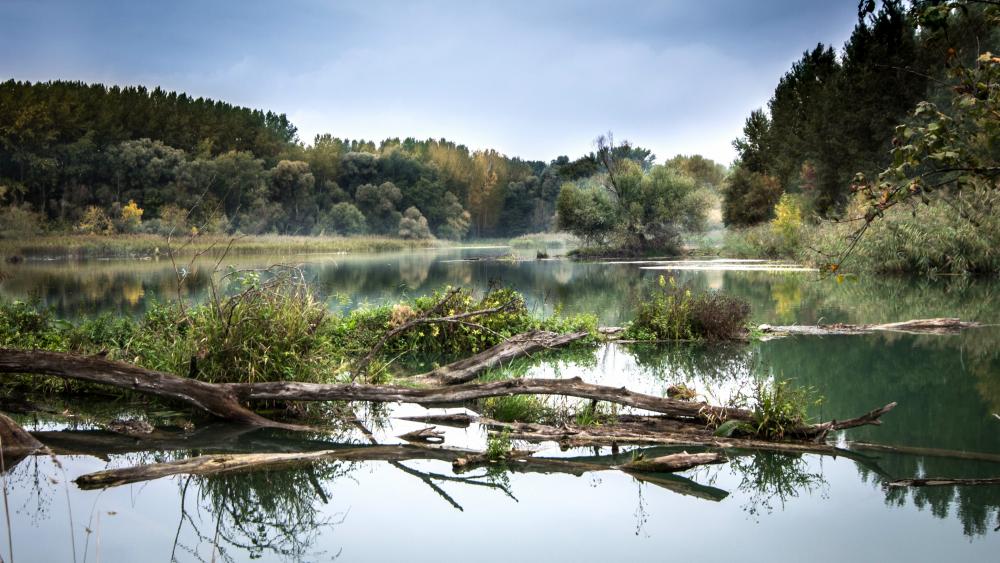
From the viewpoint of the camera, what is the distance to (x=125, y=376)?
664 centimetres

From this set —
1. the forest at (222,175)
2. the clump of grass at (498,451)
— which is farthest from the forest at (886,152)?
the forest at (222,175)

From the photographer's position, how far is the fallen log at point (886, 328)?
13148 millimetres

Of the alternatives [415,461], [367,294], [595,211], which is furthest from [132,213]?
[415,461]

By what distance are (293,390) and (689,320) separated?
25.8ft

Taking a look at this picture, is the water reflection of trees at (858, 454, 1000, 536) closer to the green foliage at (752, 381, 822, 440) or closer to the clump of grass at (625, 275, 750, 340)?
the green foliage at (752, 381, 822, 440)

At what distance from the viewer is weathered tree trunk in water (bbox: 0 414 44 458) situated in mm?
5961

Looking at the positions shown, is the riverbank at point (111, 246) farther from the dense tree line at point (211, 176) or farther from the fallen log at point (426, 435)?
the fallen log at point (426, 435)

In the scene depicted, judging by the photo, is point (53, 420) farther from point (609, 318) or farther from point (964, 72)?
point (609, 318)

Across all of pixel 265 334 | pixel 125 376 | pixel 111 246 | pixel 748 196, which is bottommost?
pixel 125 376

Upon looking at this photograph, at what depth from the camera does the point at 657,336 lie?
41.7 ft

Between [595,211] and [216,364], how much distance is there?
132 ft

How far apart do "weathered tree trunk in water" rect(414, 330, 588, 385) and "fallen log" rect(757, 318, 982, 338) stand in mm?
4380

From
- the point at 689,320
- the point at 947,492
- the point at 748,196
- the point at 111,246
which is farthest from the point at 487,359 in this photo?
the point at 748,196

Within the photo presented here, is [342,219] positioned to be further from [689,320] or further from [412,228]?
[689,320]
